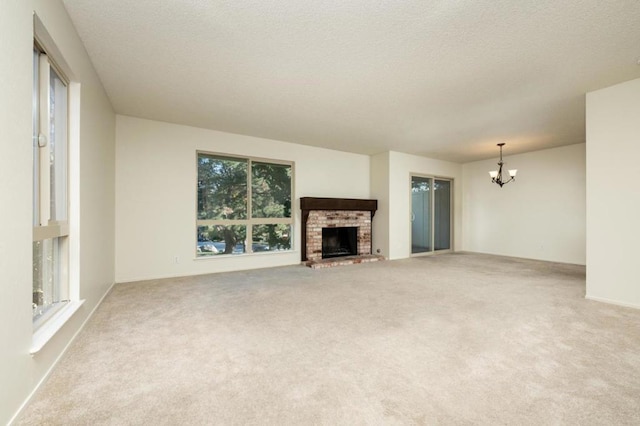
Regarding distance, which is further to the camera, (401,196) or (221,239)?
(401,196)

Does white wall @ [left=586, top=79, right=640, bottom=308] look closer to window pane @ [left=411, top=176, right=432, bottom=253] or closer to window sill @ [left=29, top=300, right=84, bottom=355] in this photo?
window pane @ [left=411, top=176, right=432, bottom=253]

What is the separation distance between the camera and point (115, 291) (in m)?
3.84

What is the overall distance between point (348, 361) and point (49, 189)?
2507 mm

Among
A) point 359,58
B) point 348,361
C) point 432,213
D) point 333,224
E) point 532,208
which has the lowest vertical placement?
point 348,361

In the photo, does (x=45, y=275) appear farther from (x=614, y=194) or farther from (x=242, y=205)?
(x=614, y=194)

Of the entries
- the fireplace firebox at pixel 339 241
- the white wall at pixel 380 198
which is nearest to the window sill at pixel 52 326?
the fireplace firebox at pixel 339 241

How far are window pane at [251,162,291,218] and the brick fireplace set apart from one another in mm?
400

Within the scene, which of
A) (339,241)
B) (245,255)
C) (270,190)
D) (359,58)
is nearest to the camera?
(359,58)

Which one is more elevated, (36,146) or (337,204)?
(36,146)

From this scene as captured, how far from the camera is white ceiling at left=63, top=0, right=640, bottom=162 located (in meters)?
2.16

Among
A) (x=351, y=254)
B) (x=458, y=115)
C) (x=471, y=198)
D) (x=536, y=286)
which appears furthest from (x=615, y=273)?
(x=471, y=198)

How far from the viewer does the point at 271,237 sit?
18.9ft

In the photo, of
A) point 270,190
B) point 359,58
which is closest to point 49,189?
point 359,58

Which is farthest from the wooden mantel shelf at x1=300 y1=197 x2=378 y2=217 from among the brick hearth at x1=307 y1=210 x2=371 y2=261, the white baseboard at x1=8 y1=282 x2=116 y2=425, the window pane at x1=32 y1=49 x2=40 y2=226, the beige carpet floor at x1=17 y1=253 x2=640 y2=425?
the window pane at x1=32 y1=49 x2=40 y2=226
